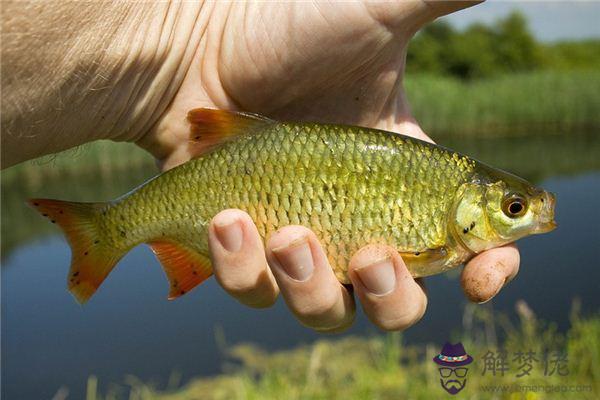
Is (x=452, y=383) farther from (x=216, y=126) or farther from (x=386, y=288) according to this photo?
(x=216, y=126)

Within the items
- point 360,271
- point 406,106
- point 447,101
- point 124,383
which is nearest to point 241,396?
point 124,383

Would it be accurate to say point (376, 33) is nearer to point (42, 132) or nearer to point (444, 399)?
point (42, 132)

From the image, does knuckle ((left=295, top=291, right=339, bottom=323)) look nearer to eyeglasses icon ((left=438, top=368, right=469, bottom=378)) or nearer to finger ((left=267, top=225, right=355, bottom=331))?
finger ((left=267, top=225, right=355, bottom=331))

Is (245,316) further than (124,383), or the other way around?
Result: (245,316)

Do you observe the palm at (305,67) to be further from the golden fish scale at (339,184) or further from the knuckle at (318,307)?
the knuckle at (318,307)

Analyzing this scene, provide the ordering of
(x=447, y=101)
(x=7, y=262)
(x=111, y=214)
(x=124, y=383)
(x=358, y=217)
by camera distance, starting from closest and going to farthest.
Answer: (x=358, y=217), (x=111, y=214), (x=124, y=383), (x=7, y=262), (x=447, y=101)

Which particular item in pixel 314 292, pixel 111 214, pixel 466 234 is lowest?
pixel 314 292
